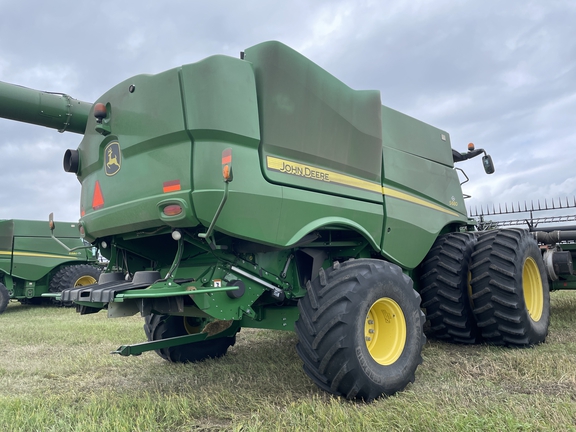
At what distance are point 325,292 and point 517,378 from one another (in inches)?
66.3

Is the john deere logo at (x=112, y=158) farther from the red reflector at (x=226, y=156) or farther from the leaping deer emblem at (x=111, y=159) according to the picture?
the red reflector at (x=226, y=156)

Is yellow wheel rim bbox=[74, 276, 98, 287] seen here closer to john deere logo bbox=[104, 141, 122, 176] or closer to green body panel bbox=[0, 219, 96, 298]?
green body panel bbox=[0, 219, 96, 298]

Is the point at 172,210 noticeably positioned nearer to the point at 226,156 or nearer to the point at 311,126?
the point at 226,156

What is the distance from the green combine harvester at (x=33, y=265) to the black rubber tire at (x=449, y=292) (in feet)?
30.9

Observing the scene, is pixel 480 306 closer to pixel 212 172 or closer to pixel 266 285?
pixel 266 285

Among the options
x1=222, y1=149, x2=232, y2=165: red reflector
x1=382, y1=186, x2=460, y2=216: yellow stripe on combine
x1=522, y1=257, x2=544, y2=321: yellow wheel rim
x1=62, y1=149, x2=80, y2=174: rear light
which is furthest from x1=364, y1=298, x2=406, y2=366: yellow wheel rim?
x1=62, y1=149, x2=80, y2=174: rear light

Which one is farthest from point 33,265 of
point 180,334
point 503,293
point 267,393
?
point 503,293

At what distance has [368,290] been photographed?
3330 millimetres

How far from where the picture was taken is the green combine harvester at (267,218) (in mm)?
3162

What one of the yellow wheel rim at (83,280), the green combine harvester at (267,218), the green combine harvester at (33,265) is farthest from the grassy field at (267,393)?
the yellow wheel rim at (83,280)

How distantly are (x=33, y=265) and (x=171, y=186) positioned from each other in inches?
411

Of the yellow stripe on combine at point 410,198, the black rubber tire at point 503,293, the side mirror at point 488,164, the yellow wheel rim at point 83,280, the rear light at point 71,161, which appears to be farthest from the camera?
the yellow wheel rim at point 83,280

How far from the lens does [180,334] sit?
478cm

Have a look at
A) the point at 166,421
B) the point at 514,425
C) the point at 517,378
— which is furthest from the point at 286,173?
the point at 517,378
